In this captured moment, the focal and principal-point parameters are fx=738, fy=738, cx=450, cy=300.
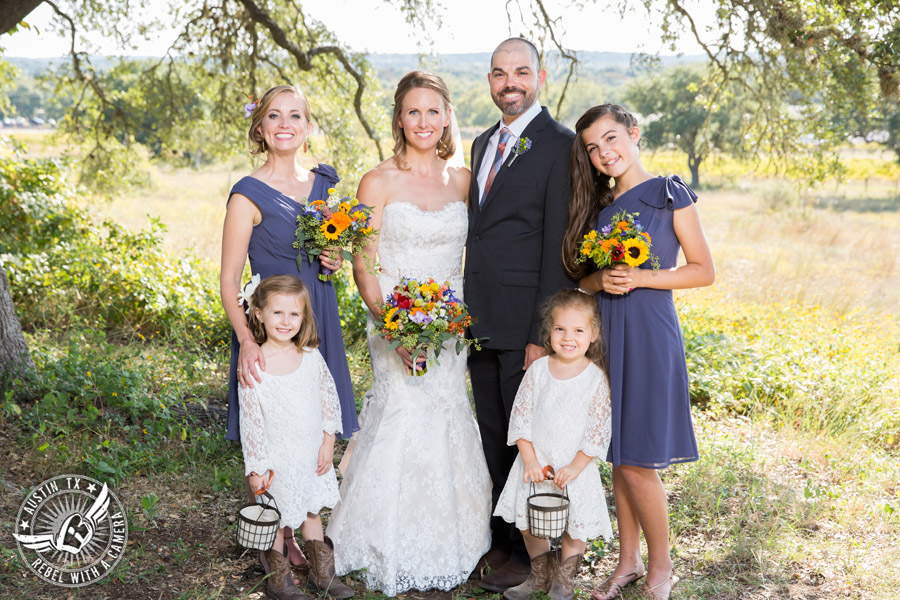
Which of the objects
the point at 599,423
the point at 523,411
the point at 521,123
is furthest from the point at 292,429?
the point at 521,123

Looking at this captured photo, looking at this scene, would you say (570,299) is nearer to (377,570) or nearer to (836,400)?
(377,570)

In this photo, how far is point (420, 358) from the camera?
388 cm

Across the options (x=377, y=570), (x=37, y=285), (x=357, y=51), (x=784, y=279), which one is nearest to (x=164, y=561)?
(x=377, y=570)

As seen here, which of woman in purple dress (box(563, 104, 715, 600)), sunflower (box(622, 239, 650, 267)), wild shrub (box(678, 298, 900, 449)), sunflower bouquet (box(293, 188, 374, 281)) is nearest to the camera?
sunflower (box(622, 239, 650, 267))

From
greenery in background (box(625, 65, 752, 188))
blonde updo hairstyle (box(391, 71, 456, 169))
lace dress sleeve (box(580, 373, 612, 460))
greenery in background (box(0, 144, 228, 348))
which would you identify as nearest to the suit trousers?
lace dress sleeve (box(580, 373, 612, 460))

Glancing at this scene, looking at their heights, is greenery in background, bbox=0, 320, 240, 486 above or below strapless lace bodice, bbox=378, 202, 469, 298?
below

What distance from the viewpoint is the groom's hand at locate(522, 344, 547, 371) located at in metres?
3.79

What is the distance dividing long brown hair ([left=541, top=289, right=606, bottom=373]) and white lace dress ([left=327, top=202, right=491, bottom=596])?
24.2 inches

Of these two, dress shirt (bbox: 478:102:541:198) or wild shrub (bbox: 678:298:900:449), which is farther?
wild shrub (bbox: 678:298:900:449)

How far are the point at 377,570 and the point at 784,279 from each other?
9.97 m

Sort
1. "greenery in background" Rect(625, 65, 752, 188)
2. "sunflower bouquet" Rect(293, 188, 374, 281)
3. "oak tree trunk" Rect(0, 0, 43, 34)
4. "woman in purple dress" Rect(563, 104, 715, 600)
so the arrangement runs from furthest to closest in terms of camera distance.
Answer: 1. "greenery in background" Rect(625, 65, 752, 188)
2. "oak tree trunk" Rect(0, 0, 43, 34)
3. "sunflower bouquet" Rect(293, 188, 374, 281)
4. "woman in purple dress" Rect(563, 104, 715, 600)

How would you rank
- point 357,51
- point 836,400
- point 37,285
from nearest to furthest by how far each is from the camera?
1. point 836,400
2. point 37,285
3. point 357,51

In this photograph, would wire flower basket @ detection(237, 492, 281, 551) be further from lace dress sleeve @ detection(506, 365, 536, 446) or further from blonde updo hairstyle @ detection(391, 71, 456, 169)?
blonde updo hairstyle @ detection(391, 71, 456, 169)

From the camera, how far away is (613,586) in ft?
12.5
